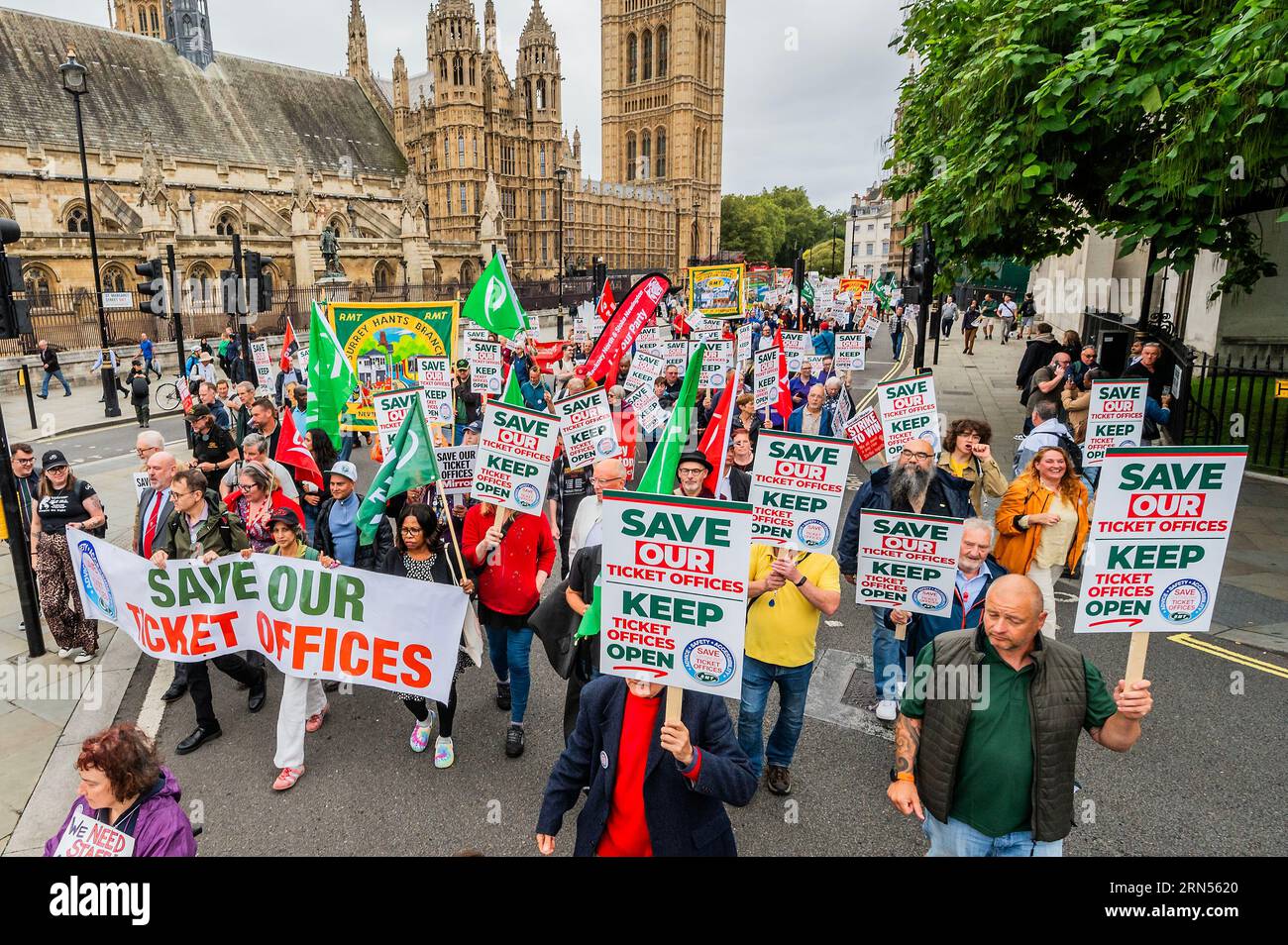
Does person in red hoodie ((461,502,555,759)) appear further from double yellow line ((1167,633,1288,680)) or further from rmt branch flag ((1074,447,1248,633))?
double yellow line ((1167,633,1288,680))

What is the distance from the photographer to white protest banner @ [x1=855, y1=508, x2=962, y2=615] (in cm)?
483

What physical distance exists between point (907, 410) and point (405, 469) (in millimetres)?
4756

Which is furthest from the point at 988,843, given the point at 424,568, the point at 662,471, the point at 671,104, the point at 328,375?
the point at 671,104

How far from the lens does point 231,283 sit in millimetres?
14883

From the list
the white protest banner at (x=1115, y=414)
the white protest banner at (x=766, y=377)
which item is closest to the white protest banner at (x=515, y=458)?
the white protest banner at (x=766, y=377)

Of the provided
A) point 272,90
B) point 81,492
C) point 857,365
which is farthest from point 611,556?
point 272,90

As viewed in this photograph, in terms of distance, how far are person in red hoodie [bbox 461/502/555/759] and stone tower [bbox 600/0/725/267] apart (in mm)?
105390

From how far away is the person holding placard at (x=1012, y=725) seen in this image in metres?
3.07

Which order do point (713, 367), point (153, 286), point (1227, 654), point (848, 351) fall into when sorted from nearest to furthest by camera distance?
point (1227, 654) < point (713, 367) < point (848, 351) < point (153, 286)

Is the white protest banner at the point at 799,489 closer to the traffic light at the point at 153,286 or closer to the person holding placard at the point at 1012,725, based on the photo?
the person holding placard at the point at 1012,725

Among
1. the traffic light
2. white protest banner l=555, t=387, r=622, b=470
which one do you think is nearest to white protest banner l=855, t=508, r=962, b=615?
white protest banner l=555, t=387, r=622, b=470

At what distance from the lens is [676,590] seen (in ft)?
11.0

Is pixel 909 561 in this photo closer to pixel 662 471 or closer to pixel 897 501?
pixel 897 501

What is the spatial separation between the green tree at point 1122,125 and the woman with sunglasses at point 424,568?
8649 mm
